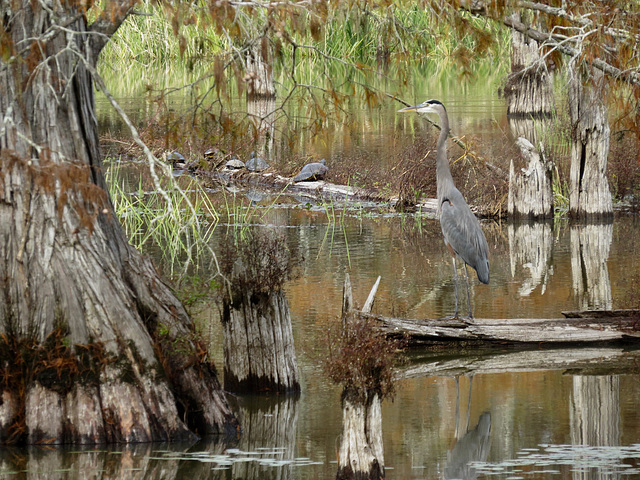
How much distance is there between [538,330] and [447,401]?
1.68 metres

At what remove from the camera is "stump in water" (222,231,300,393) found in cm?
826

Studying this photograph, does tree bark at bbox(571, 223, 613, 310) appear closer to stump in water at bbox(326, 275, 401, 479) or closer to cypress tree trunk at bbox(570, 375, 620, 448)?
cypress tree trunk at bbox(570, 375, 620, 448)

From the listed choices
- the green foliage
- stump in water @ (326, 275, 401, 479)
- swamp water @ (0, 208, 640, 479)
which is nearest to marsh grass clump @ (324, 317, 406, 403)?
stump in water @ (326, 275, 401, 479)

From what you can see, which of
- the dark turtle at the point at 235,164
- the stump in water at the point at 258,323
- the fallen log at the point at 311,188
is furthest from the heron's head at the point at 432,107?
the dark turtle at the point at 235,164

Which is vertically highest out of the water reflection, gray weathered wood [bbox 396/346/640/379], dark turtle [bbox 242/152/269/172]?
dark turtle [bbox 242/152/269/172]

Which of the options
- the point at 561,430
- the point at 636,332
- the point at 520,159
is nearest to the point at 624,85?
the point at 561,430

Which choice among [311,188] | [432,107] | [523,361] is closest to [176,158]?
[311,188]

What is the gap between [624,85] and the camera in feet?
23.2

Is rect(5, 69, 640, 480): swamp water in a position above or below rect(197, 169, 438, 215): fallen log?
below

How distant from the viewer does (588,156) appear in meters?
16.3

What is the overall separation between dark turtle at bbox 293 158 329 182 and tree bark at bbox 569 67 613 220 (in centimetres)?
571

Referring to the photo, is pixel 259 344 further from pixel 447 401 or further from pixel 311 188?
pixel 311 188

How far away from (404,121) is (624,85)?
927 inches

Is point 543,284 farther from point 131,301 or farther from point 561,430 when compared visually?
point 131,301
